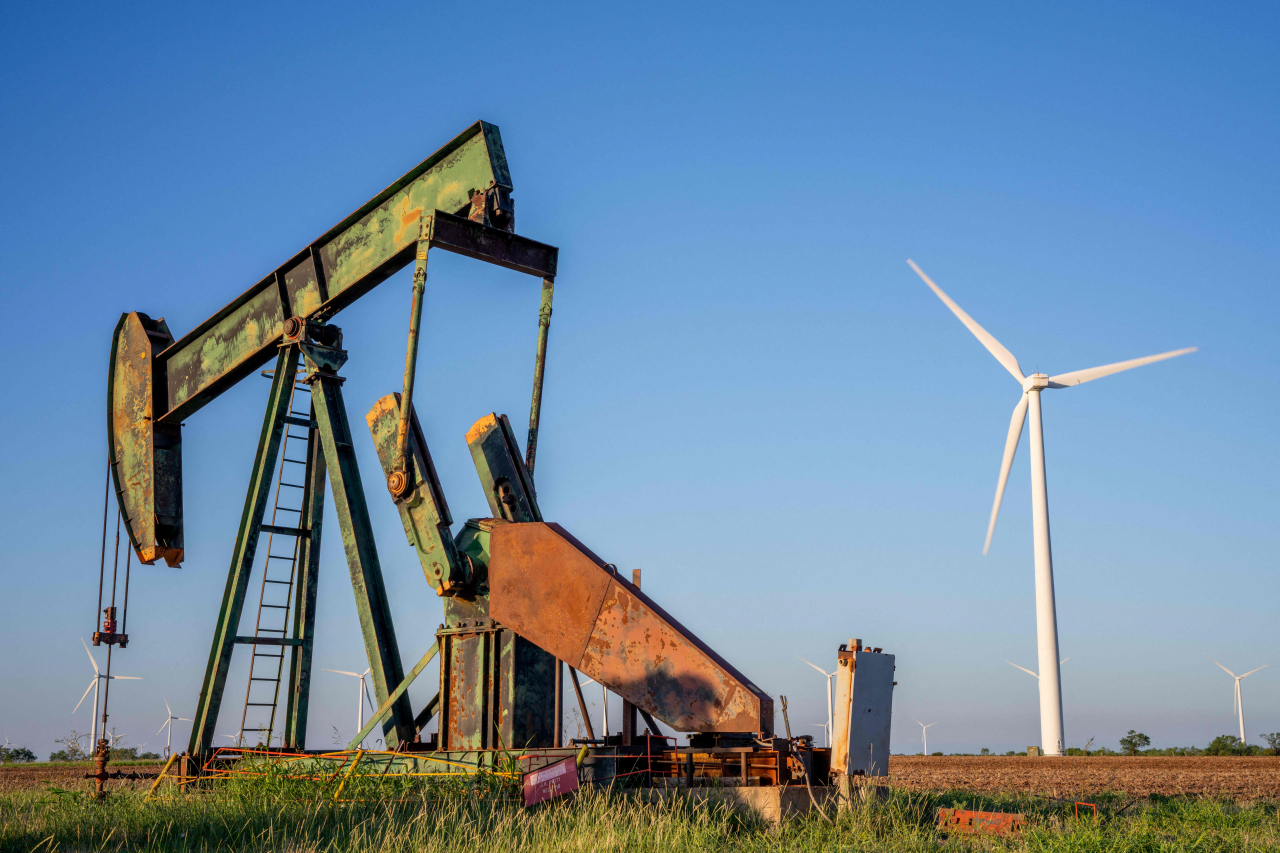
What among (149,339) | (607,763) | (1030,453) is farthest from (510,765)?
(1030,453)

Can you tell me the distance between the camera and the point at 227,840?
6.92 meters

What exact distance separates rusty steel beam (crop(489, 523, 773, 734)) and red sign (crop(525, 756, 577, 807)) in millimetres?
1012

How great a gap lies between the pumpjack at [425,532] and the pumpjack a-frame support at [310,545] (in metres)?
0.02

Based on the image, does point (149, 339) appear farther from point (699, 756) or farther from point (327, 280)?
point (699, 756)

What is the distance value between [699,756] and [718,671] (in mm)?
775

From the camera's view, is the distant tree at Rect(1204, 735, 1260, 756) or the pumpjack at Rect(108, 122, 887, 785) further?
the distant tree at Rect(1204, 735, 1260, 756)

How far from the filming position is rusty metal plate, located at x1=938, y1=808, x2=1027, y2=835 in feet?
25.6

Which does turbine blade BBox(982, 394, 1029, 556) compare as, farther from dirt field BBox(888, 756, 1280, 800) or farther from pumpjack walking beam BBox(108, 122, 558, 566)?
pumpjack walking beam BBox(108, 122, 558, 566)

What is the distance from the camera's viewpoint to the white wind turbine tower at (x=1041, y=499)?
27.5 m

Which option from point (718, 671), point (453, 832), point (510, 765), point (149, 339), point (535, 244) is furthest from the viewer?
point (149, 339)

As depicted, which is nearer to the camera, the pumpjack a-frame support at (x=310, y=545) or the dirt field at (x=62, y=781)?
the pumpjack a-frame support at (x=310, y=545)

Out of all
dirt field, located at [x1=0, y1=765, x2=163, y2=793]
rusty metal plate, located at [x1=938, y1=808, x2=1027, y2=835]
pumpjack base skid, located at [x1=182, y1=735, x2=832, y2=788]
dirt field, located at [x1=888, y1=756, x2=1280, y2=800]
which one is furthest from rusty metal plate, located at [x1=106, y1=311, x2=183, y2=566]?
dirt field, located at [x1=888, y1=756, x2=1280, y2=800]

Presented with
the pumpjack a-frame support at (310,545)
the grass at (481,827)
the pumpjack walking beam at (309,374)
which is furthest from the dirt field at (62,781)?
the grass at (481,827)

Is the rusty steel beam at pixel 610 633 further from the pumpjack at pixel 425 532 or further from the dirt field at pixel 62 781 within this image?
the dirt field at pixel 62 781
